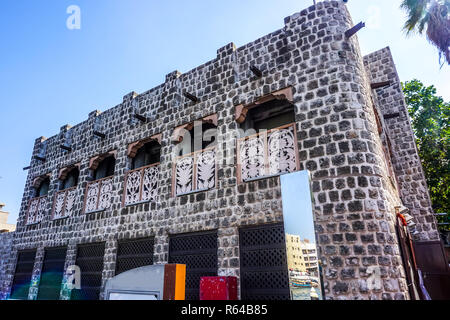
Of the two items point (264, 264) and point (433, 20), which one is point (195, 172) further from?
point (433, 20)

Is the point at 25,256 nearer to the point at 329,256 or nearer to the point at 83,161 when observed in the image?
the point at 83,161

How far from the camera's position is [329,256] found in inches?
220

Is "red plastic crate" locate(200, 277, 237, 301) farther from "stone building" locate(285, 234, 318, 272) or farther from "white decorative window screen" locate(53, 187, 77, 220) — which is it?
"white decorative window screen" locate(53, 187, 77, 220)

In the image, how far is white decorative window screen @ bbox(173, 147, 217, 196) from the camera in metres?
7.80

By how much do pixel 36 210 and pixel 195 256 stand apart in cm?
865

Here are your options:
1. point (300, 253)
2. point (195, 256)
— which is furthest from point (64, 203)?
point (300, 253)

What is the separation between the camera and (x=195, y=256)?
739cm

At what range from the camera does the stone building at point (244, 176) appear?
571 centimetres

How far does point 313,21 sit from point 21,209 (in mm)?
13687

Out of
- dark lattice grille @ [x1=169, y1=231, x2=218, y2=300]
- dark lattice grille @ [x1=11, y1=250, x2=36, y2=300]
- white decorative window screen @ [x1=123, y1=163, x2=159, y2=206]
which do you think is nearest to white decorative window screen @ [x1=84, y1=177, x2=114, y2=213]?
white decorative window screen @ [x1=123, y1=163, x2=159, y2=206]
